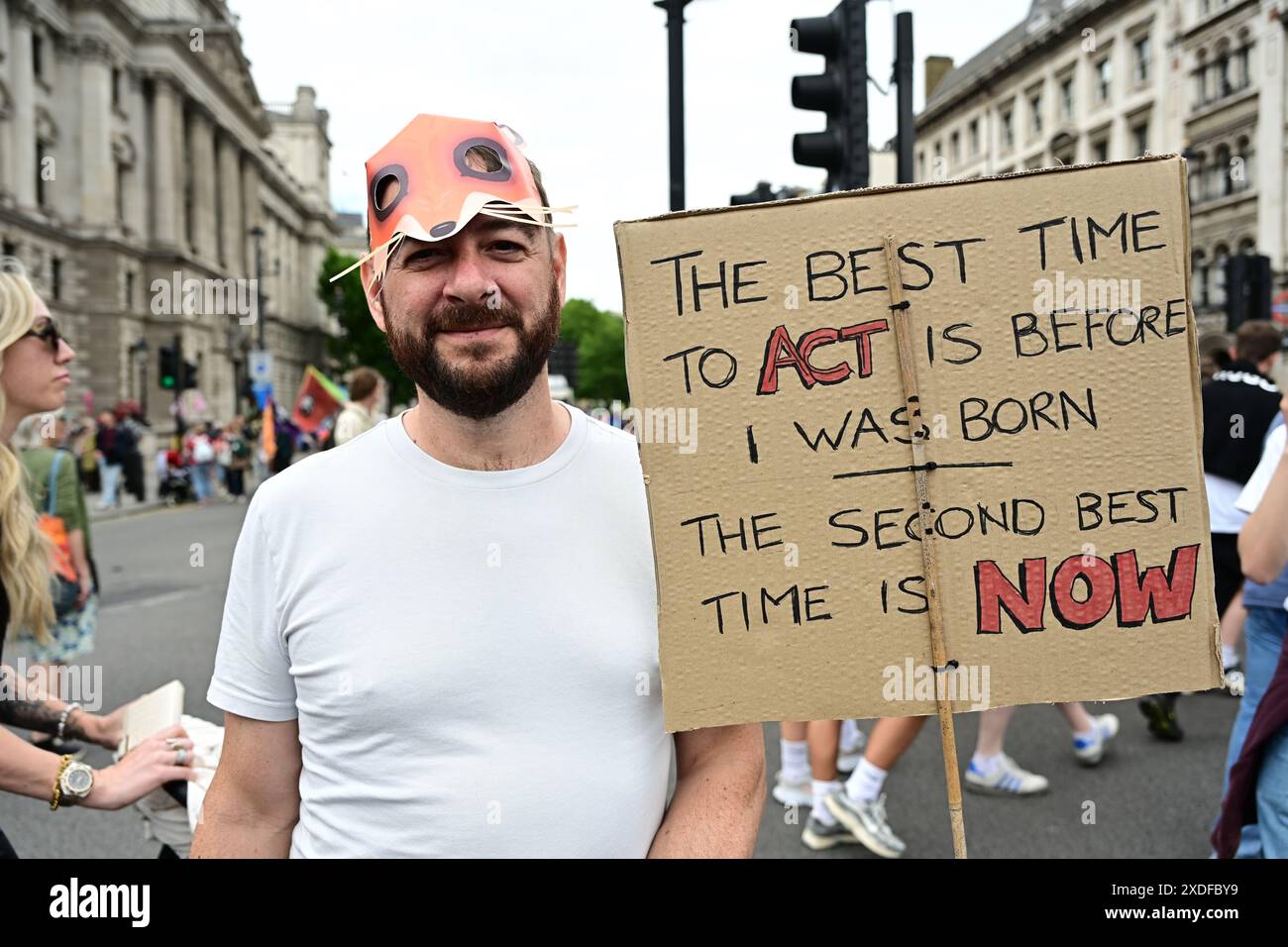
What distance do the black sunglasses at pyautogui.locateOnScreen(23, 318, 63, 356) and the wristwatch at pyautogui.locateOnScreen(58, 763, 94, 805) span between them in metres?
1.15

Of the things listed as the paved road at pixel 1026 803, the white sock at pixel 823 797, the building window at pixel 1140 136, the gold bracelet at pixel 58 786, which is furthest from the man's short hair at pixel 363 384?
the building window at pixel 1140 136

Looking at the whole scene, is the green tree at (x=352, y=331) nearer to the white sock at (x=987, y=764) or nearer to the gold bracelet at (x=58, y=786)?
the white sock at (x=987, y=764)

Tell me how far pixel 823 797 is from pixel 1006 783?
3.12 ft

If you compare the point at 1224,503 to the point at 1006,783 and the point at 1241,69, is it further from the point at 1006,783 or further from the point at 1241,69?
the point at 1241,69

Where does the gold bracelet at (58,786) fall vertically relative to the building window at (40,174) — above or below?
below

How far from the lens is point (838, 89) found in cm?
549

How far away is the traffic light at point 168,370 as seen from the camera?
79.4ft

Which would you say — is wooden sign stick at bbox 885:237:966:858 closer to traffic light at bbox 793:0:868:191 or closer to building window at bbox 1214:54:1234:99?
traffic light at bbox 793:0:868:191

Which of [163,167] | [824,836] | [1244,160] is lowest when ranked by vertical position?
[824,836]

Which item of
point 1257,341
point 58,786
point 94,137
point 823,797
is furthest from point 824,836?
point 94,137

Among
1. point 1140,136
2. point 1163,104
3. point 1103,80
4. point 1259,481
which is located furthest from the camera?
point 1103,80

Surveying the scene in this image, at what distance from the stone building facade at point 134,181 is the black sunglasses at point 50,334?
84.7ft

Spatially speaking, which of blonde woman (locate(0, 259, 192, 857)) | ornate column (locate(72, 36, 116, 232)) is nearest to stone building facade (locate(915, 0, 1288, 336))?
blonde woman (locate(0, 259, 192, 857))
